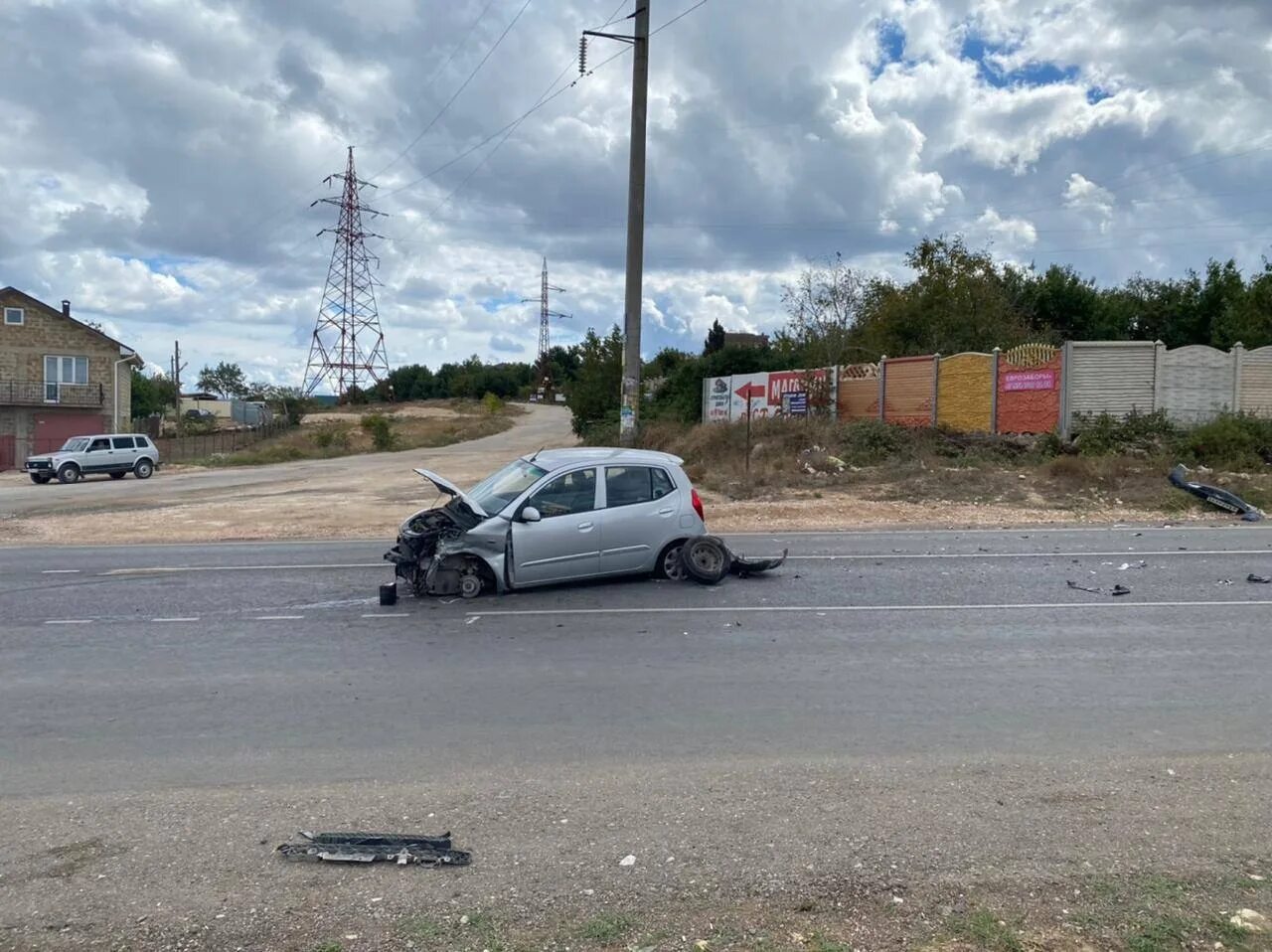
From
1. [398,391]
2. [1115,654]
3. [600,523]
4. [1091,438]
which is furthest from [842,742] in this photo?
[398,391]

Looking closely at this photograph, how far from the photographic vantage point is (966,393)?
2686cm

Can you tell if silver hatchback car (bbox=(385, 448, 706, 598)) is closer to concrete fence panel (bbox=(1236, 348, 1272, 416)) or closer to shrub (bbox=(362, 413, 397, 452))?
concrete fence panel (bbox=(1236, 348, 1272, 416))

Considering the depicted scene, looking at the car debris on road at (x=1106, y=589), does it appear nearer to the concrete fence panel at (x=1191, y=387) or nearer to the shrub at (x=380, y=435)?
the concrete fence panel at (x=1191, y=387)

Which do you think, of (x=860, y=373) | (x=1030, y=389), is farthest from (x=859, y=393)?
(x=1030, y=389)

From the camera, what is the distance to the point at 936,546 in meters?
14.5

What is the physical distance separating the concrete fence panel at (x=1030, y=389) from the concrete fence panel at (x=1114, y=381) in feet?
1.07

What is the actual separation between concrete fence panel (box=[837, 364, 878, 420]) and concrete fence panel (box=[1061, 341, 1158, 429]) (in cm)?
604

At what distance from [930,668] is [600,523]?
→ 4.22 meters

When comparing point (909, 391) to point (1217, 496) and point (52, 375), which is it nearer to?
point (1217, 496)

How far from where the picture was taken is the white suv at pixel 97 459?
121ft

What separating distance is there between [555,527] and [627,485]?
99cm

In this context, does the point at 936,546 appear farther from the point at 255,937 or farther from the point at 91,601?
the point at 255,937

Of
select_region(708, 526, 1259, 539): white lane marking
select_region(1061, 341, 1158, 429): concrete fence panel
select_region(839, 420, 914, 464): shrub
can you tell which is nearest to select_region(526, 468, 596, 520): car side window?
select_region(708, 526, 1259, 539): white lane marking

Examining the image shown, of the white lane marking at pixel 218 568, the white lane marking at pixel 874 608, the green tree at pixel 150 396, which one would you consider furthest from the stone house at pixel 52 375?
the white lane marking at pixel 874 608
